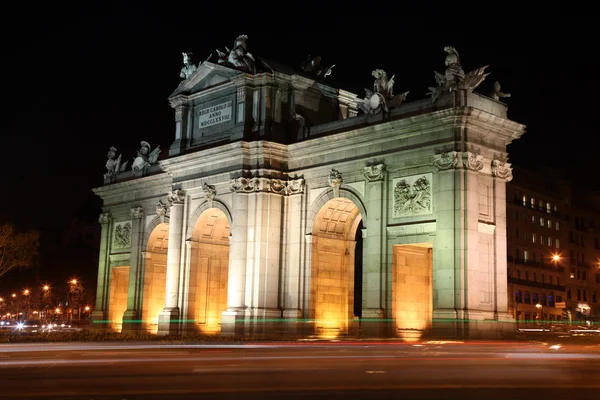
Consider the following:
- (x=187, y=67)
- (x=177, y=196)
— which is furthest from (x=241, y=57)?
(x=177, y=196)

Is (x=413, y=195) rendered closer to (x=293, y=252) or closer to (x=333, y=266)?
(x=333, y=266)

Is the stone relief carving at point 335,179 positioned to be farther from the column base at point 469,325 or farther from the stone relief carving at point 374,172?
the column base at point 469,325

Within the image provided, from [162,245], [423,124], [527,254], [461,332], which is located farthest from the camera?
[527,254]

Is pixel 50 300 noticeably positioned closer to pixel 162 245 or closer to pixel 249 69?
pixel 162 245

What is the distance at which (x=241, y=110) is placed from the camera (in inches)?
2000

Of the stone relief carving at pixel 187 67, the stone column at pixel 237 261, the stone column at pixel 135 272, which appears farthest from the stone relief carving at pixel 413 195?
the stone column at pixel 135 272

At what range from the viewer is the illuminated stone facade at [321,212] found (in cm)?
4094

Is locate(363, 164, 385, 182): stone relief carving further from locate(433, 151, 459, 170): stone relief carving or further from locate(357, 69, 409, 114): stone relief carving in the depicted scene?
locate(433, 151, 459, 170): stone relief carving

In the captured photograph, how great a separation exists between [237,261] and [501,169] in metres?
16.6

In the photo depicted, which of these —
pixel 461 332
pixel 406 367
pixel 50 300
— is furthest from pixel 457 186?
pixel 50 300

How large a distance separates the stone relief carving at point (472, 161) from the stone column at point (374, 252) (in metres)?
5.19

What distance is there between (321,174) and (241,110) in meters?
7.00

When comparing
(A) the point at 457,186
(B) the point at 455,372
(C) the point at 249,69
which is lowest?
(B) the point at 455,372

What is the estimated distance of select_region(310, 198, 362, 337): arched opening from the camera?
47875 mm
